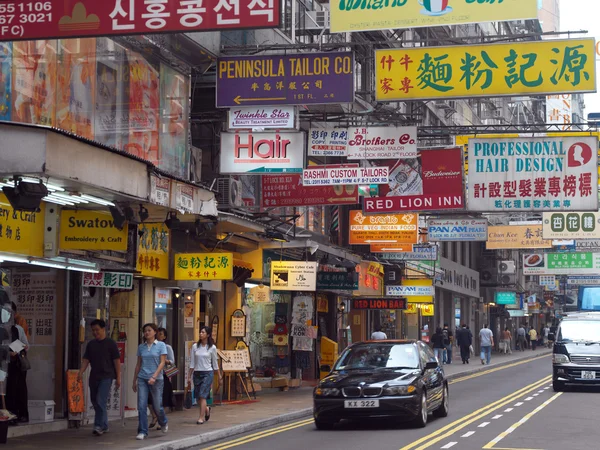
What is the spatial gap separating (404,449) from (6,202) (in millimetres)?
6676

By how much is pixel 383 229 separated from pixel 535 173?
7959 mm

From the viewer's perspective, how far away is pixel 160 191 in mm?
15164

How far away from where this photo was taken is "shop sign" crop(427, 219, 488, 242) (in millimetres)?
36344

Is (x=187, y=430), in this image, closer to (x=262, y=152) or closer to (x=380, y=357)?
(x=380, y=357)

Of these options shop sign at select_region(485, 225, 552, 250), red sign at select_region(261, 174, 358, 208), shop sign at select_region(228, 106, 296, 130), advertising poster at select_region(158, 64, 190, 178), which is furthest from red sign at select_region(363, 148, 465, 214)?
shop sign at select_region(485, 225, 552, 250)

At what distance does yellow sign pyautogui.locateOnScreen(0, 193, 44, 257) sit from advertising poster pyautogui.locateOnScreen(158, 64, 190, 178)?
549 centimetres

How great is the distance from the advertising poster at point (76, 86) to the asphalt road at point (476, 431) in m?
5.83

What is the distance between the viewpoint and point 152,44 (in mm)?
21062

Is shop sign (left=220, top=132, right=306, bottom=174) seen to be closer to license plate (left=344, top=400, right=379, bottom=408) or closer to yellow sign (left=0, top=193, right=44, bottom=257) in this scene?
license plate (left=344, top=400, right=379, bottom=408)

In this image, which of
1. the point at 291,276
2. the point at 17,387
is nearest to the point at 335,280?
the point at 291,276

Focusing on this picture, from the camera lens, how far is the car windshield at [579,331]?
26.7 m

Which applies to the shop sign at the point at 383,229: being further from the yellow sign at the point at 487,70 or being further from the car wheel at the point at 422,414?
the car wheel at the point at 422,414

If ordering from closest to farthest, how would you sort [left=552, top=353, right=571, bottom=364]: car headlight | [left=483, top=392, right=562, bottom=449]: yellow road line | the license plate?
[left=483, top=392, right=562, bottom=449]: yellow road line → the license plate → [left=552, top=353, right=571, bottom=364]: car headlight

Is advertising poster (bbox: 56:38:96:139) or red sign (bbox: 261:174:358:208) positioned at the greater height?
advertising poster (bbox: 56:38:96:139)
